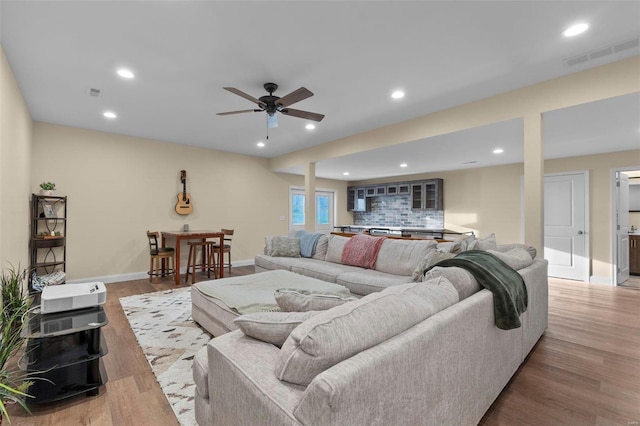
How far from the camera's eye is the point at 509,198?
6633 millimetres

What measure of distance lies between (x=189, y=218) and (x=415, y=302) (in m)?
5.67

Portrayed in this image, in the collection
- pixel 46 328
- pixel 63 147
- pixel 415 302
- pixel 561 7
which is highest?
pixel 561 7

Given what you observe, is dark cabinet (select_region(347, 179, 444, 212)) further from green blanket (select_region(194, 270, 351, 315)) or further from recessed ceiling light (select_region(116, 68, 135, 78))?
recessed ceiling light (select_region(116, 68, 135, 78))

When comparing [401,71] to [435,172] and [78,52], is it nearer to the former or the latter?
[78,52]

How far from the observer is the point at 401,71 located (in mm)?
2893

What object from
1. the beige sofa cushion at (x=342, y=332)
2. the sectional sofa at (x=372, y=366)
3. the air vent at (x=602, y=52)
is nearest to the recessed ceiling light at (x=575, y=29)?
the air vent at (x=602, y=52)

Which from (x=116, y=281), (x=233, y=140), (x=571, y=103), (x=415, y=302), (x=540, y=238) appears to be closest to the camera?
(x=415, y=302)

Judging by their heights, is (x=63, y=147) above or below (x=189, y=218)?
above

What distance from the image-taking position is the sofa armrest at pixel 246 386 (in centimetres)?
93

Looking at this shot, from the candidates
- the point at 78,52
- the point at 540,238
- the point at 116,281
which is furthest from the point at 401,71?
the point at 116,281

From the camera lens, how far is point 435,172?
8031mm

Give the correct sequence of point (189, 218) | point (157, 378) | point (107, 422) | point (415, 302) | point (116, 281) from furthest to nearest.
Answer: point (189, 218)
point (116, 281)
point (157, 378)
point (107, 422)
point (415, 302)

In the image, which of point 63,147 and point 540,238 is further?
point 63,147

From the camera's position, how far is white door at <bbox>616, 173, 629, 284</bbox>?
17.3 ft
